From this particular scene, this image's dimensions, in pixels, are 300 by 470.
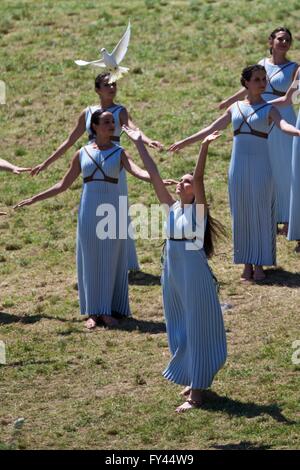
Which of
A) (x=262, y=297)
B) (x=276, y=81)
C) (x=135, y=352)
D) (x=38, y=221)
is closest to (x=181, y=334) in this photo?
(x=135, y=352)

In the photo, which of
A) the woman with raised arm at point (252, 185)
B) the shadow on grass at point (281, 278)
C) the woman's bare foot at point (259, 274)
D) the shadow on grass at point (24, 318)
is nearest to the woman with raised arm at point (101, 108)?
the woman with raised arm at point (252, 185)

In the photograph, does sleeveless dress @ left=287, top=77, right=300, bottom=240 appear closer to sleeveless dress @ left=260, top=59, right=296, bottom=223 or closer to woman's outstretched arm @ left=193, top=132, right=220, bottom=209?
sleeveless dress @ left=260, top=59, right=296, bottom=223

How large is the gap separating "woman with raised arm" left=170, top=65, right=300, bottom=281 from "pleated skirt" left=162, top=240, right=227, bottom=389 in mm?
2849

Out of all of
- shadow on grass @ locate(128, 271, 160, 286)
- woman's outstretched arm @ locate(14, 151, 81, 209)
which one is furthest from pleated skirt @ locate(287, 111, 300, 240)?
woman's outstretched arm @ locate(14, 151, 81, 209)

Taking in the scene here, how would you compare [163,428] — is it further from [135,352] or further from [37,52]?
[37,52]

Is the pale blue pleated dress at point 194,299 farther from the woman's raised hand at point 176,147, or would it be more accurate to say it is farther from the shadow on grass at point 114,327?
the shadow on grass at point 114,327

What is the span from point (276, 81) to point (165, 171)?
119 inches

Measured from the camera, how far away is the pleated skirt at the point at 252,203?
1571 centimetres

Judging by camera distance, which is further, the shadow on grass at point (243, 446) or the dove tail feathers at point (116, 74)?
the dove tail feathers at point (116, 74)

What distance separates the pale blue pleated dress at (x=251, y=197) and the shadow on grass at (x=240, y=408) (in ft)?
10.6

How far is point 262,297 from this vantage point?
50.6ft
